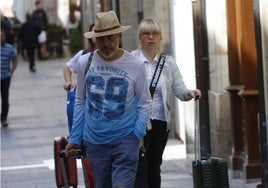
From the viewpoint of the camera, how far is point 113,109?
763 cm

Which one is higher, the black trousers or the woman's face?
the woman's face

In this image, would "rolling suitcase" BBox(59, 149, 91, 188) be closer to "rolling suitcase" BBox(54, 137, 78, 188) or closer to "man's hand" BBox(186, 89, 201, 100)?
"rolling suitcase" BBox(54, 137, 78, 188)

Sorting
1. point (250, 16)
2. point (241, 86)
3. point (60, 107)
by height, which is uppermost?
point (250, 16)

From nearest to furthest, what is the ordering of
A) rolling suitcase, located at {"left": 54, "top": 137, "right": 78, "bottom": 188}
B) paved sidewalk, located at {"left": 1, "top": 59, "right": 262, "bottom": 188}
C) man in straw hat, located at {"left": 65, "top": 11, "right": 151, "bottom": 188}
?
1. man in straw hat, located at {"left": 65, "top": 11, "right": 151, "bottom": 188}
2. rolling suitcase, located at {"left": 54, "top": 137, "right": 78, "bottom": 188}
3. paved sidewalk, located at {"left": 1, "top": 59, "right": 262, "bottom": 188}

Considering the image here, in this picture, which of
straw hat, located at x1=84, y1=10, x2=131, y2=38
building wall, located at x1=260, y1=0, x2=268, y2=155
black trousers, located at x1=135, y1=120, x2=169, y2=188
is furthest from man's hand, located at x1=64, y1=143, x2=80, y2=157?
building wall, located at x1=260, y1=0, x2=268, y2=155

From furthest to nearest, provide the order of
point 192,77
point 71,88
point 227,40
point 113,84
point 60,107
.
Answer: point 60,107 → point 192,77 → point 227,40 → point 71,88 → point 113,84

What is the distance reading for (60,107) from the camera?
21344mm

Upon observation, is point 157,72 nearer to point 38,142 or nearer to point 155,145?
point 155,145

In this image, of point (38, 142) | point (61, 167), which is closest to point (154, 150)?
point (61, 167)

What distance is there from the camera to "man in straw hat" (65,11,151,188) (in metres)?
7.64

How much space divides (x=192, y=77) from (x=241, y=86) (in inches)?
90.0

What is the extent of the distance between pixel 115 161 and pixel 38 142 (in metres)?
8.43

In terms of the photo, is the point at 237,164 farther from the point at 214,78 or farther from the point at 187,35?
the point at 187,35

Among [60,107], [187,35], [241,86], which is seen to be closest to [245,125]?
[241,86]
